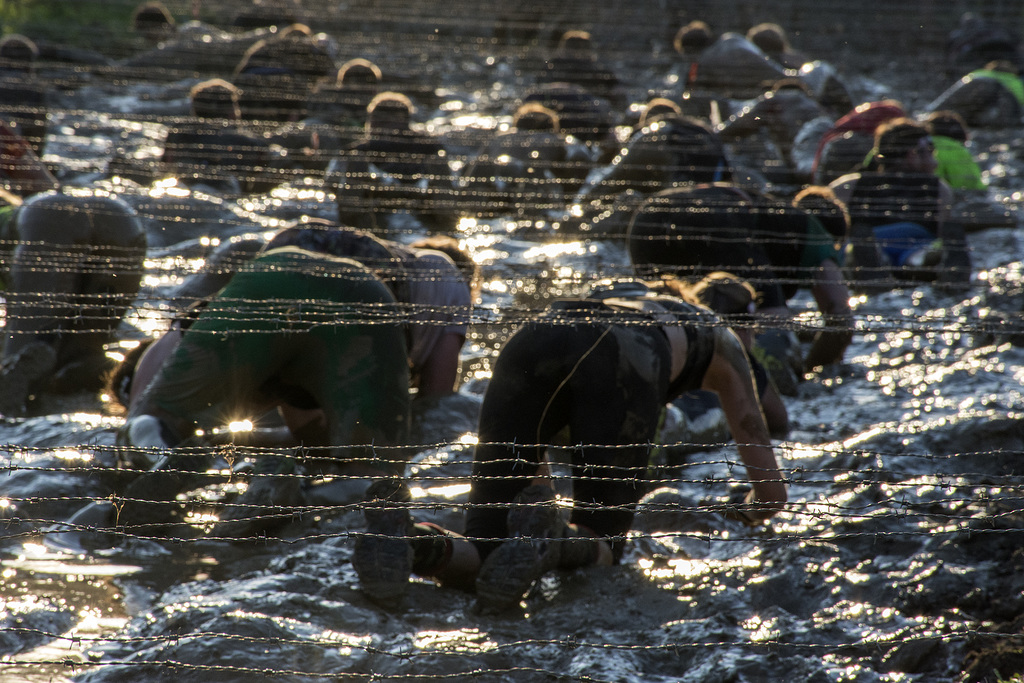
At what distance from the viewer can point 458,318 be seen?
3756 mm

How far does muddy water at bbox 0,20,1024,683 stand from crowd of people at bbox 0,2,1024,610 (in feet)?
0.42

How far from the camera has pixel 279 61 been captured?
1099 centimetres

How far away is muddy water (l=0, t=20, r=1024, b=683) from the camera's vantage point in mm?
2207

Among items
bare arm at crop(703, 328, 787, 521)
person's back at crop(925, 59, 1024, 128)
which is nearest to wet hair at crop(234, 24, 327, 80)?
person's back at crop(925, 59, 1024, 128)

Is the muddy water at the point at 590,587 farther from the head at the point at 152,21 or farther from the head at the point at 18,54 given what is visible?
the head at the point at 152,21

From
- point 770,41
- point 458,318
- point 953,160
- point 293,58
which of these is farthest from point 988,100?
point 458,318

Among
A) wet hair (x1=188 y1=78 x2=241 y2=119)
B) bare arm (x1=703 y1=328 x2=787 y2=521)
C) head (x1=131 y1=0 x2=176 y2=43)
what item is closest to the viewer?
bare arm (x1=703 y1=328 x2=787 y2=521)

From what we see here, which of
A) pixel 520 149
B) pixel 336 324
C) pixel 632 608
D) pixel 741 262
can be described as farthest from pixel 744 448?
pixel 520 149

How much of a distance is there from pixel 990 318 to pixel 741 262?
5.71ft

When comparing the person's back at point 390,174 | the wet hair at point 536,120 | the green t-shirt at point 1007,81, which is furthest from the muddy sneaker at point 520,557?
the green t-shirt at point 1007,81

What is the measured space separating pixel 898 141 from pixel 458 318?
3918 mm

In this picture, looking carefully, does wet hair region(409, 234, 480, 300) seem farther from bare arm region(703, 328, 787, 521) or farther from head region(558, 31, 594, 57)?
head region(558, 31, 594, 57)

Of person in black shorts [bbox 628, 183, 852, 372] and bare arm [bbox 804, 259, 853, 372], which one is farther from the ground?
person in black shorts [bbox 628, 183, 852, 372]

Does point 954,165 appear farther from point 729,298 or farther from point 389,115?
point 389,115
